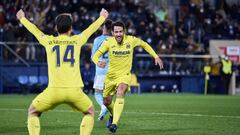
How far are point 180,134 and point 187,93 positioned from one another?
21302mm

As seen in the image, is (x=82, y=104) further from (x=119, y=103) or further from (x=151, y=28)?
(x=151, y=28)

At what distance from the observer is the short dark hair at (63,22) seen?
30.3 feet

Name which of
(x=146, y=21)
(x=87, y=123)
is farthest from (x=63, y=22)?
(x=146, y=21)

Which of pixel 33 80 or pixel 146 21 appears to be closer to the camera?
pixel 33 80

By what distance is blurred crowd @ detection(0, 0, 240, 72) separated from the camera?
1193 inches

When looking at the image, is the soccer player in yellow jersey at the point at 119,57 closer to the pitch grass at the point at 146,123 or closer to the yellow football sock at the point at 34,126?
the pitch grass at the point at 146,123

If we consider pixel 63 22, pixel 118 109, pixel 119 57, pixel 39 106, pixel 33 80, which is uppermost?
pixel 63 22

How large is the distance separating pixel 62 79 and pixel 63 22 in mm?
794

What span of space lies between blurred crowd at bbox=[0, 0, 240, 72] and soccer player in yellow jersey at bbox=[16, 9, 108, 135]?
801 inches

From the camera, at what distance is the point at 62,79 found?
30.5 ft

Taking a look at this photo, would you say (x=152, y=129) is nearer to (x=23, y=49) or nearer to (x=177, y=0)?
(x=23, y=49)

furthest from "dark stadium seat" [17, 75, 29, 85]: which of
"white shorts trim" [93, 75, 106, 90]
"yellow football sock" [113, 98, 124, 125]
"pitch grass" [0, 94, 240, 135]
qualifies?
"yellow football sock" [113, 98, 124, 125]

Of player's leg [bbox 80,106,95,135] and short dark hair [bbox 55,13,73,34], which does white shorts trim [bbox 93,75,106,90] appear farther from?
short dark hair [bbox 55,13,73,34]

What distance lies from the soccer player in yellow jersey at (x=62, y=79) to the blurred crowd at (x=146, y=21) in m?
20.3
